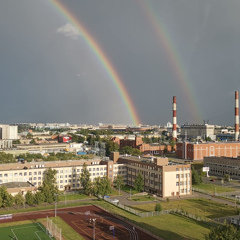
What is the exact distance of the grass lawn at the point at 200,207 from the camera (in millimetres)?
30508

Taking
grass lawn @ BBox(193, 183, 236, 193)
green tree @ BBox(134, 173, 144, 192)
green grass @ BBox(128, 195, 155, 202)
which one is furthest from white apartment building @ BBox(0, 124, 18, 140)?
green grass @ BBox(128, 195, 155, 202)

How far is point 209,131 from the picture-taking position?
12825cm

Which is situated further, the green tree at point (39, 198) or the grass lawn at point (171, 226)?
the green tree at point (39, 198)

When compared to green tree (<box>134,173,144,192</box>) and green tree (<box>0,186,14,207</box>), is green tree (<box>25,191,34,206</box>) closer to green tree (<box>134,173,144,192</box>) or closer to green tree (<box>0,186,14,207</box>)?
green tree (<box>0,186,14,207</box>)

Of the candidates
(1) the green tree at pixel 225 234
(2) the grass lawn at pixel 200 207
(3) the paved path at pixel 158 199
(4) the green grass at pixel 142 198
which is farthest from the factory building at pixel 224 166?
(1) the green tree at pixel 225 234

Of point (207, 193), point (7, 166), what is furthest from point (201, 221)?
point (7, 166)

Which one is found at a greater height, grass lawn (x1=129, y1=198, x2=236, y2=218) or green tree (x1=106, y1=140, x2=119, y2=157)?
green tree (x1=106, y1=140, x2=119, y2=157)

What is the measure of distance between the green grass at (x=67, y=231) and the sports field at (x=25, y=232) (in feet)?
4.06

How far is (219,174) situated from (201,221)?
2766 centimetres

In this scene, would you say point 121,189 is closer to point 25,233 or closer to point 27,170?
point 27,170

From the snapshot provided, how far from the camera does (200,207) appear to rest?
32.8 m

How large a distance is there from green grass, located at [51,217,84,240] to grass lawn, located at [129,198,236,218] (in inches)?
322

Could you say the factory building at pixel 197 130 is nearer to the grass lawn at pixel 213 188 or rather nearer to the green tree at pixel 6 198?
the grass lawn at pixel 213 188

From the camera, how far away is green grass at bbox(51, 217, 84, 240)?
24.0m
